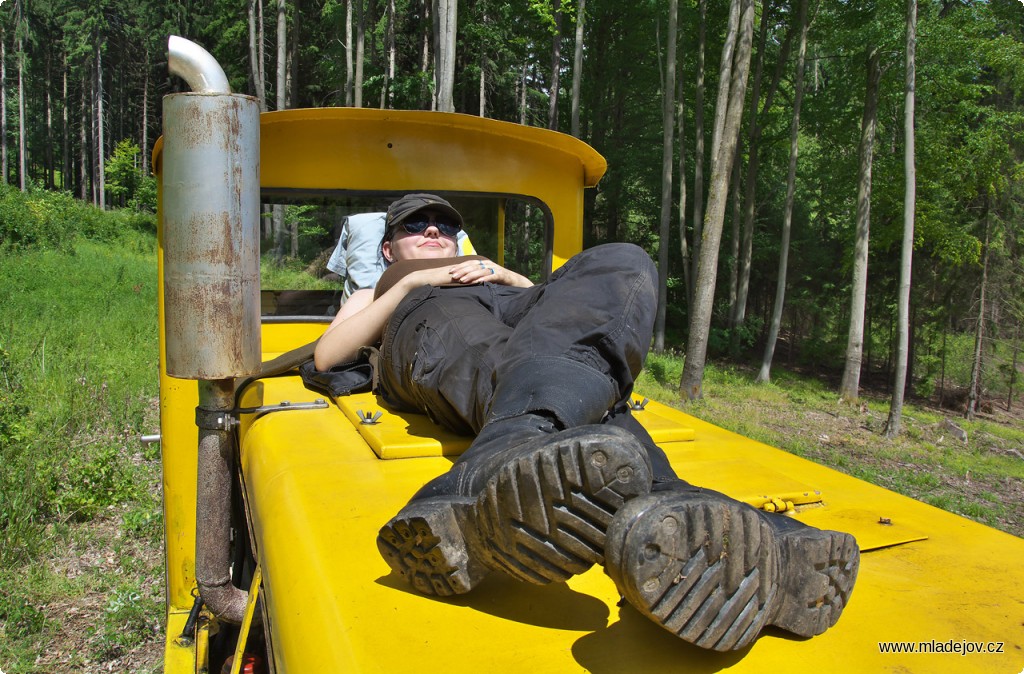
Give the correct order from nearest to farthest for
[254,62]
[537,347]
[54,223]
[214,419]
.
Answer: [537,347]
[214,419]
[254,62]
[54,223]

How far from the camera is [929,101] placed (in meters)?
17.9

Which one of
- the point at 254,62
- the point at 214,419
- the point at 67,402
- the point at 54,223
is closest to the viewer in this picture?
the point at 214,419

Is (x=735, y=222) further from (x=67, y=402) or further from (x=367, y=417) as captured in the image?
(x=367, y=417)

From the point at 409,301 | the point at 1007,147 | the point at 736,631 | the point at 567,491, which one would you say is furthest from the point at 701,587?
the point at 1007,147

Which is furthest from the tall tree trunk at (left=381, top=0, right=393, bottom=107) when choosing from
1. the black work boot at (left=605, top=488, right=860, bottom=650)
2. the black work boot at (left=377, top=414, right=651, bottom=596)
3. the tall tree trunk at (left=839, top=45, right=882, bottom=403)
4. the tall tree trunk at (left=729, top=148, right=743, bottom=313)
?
the black work boot at (left=605, top=488, right=860, bottom=650)

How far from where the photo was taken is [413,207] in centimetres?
331

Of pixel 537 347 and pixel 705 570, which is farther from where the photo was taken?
pixel 537 347

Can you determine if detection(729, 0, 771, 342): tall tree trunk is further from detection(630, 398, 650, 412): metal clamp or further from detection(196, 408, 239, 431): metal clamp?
detection(196, 408, 239, 431): metal clamp

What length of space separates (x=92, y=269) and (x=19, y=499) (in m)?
16.3

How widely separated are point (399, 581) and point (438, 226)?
2.13 m

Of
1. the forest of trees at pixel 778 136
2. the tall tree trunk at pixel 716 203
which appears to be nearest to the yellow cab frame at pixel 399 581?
the forest of trees at pixel 778 136

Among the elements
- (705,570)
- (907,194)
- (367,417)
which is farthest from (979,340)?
(705,570)

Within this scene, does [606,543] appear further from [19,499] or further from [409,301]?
[19,499]

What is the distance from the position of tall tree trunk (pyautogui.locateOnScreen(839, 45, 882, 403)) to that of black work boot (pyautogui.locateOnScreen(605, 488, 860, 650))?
1698cm
